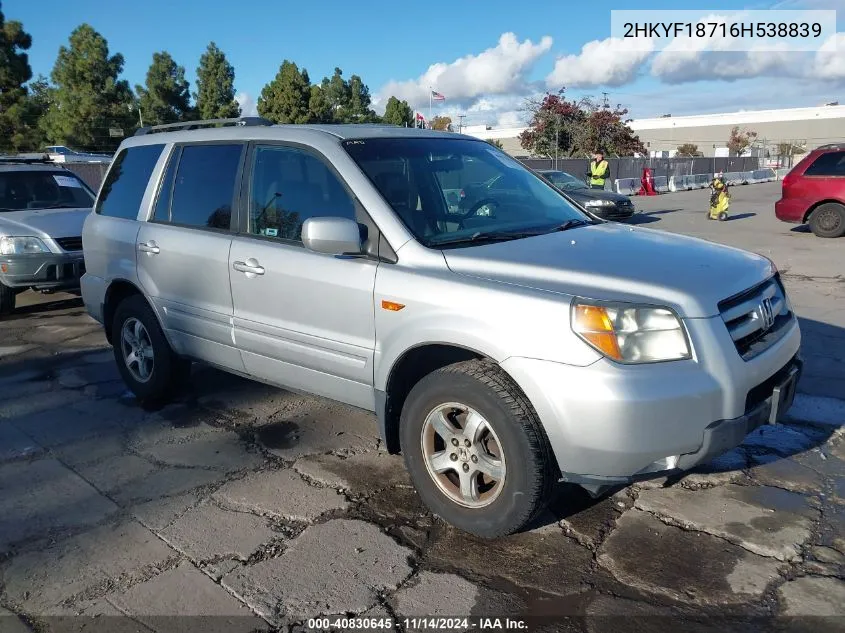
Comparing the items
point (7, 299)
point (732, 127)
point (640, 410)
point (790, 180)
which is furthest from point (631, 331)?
point (732, 127)

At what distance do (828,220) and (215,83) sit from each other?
4801 centimetres

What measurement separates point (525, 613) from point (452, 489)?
2.37 ft

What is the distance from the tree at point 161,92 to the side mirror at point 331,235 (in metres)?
47.0

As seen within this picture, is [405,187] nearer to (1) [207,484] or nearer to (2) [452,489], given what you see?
(2) [452,489]

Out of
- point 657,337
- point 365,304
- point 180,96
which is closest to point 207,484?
point 365,304

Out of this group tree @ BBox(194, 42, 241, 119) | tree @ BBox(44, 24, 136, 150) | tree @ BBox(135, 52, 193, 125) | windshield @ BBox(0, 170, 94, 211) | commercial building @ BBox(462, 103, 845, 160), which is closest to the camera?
windshield @ BBox(0, 170, 94, 211)

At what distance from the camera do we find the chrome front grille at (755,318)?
3004mm

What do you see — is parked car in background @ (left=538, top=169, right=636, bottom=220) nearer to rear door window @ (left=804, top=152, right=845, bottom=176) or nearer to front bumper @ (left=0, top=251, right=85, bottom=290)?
rear door window @ (left=804, top=152, right=845, bottom=176)

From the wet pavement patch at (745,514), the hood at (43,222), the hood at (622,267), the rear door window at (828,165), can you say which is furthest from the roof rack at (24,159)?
the rear door window at (828,165)

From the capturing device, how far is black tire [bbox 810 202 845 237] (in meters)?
13.3

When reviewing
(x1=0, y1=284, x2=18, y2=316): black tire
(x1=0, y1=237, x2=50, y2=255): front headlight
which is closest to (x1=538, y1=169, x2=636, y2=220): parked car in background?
(x1=0, y1=237, x2=50, y2=255): front headlight

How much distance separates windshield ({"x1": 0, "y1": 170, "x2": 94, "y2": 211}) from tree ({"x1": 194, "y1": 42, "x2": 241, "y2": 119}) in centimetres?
4558

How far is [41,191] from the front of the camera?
351 inches

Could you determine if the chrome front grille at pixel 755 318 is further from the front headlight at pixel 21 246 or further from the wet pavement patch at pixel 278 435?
the front headlight at pixel 21 246
